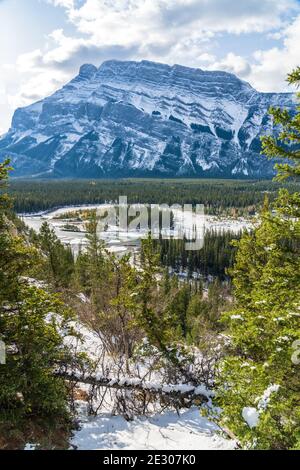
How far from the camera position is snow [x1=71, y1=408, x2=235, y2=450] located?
1177 cm

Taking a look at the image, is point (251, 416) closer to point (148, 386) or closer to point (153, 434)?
point (153, 434)

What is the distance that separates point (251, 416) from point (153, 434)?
469cm

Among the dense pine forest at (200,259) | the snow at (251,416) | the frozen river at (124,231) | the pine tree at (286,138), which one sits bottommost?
the dense pine forest at (200,259)

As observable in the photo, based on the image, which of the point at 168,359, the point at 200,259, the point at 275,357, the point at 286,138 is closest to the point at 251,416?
the point at 275,357

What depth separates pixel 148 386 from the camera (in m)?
14.6

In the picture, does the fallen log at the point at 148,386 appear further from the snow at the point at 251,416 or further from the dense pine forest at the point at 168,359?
the snow at the point at 251,416

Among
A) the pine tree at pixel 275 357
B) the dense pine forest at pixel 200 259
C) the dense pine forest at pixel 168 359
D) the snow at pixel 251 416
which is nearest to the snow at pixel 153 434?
the dense pine forest at pixel 168 359

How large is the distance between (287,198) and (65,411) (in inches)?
400

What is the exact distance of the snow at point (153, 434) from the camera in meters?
11.8

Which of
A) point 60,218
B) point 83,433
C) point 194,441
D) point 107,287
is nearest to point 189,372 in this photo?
point 194,441

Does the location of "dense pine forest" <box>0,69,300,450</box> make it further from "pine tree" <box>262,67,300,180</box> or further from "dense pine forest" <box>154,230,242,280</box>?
"dense pine forest" <box>154,230,242,280</box>

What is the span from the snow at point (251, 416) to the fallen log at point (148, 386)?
553 centimetres

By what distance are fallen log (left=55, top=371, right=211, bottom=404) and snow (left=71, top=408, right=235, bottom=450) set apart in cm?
66

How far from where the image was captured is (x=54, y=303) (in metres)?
13.0
